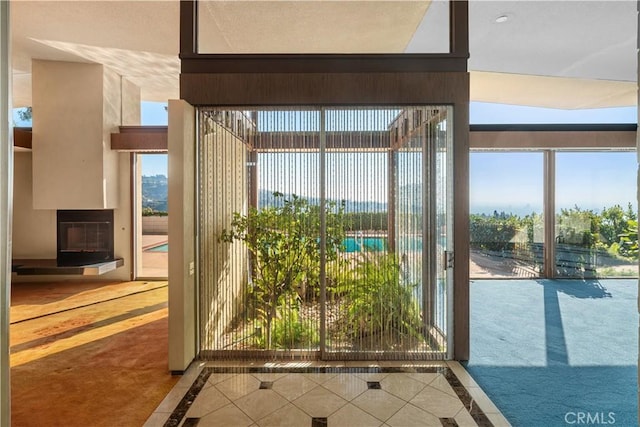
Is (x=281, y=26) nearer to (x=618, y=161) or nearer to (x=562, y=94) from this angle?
(x=562, y=94)

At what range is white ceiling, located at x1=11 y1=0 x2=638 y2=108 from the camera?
3365mm

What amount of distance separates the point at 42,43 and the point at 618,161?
9.72 m

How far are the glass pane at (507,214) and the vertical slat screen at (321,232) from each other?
3.47 meters

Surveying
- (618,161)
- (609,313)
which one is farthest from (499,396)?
(618,161)

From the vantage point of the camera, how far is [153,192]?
619 centimetres

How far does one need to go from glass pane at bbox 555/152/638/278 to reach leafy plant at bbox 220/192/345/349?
5.33 meters

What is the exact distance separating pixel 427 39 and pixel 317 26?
115 centimetres

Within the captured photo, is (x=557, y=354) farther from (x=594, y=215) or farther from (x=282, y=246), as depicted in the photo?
(x=594, y=215)

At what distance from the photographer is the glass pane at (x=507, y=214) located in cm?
602

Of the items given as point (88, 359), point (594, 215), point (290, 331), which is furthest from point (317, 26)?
point (594, 215)

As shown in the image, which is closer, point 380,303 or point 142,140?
point 380,303

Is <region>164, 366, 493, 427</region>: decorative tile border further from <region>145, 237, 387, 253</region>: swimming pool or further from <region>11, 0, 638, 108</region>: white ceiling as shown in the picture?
<region>11, 0, 638, 108</region>: white ceiling

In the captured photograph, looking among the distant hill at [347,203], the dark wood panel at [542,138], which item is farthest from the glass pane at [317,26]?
the dark wood panel at [542,138]

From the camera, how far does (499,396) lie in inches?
99.0
